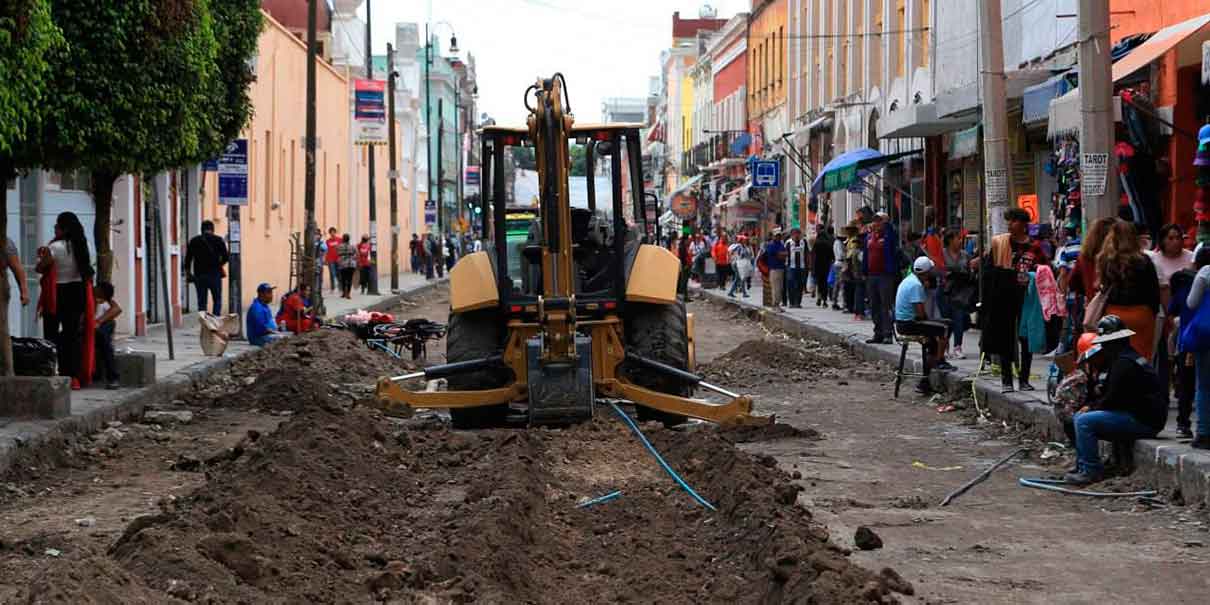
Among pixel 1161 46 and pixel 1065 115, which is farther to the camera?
pixel 1065 115

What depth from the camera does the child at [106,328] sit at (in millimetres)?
17094

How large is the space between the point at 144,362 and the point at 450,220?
331ft

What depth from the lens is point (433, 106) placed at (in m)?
110

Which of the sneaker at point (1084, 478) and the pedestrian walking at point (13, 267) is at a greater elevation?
the pedestrian walking at point (13, 267)

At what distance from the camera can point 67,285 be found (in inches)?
647

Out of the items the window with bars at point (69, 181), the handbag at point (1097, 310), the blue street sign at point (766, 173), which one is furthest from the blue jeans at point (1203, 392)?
the blue street sign at point (766, 173)

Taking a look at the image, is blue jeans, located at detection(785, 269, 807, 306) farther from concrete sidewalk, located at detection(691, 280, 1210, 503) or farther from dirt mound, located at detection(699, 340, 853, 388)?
dirt mound, located at detection(699, 340, 853, 388)

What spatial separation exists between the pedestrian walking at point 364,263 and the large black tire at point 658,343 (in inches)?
1236

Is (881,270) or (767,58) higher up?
(767,58)

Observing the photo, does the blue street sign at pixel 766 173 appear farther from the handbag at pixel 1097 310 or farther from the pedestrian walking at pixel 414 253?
the handbag at pixel 1097 310

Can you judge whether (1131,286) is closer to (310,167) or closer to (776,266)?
(310,167)

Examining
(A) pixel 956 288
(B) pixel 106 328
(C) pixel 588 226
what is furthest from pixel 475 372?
(A) pixel 956 288

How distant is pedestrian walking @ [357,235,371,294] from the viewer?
152 feet

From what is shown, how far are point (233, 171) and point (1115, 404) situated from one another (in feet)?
47.7
